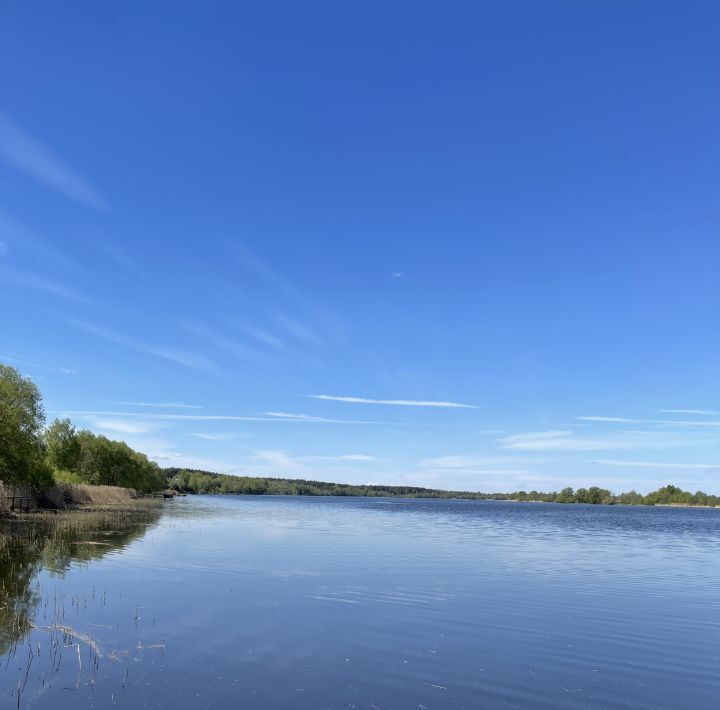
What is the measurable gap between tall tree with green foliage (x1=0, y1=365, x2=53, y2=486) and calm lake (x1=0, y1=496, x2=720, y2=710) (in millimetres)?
19281

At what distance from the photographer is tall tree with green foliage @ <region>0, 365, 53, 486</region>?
59.7m

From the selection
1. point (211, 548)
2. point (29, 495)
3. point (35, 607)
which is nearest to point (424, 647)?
point (35, 607)

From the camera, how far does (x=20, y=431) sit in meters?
63.6

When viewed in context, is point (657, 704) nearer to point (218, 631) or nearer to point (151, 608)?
point (218, 631)

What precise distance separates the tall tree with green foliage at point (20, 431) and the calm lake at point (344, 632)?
19.3 metres

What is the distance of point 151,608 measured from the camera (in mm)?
24578

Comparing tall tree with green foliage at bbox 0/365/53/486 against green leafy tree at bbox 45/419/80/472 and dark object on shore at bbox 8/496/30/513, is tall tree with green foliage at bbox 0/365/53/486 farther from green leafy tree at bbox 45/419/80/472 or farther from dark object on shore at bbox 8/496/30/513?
green leafy tree at bbox 45/419/80/472

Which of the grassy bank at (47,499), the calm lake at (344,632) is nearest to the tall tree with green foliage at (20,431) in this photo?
the grassy bank at (47,499)

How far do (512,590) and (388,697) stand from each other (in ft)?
60.0

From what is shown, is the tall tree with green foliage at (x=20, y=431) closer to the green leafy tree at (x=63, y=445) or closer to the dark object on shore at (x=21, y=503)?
the dark object on shore at (x=21, y=503)

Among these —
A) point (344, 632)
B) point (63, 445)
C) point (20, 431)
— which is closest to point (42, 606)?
point (344, 632)

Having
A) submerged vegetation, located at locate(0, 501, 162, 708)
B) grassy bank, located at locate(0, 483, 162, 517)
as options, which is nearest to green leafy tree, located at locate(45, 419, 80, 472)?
grassy bank, located at locate(0, 483, 162, 517)

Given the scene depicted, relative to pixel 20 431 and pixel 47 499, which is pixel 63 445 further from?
pixel 20 431

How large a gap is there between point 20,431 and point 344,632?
5486cm
